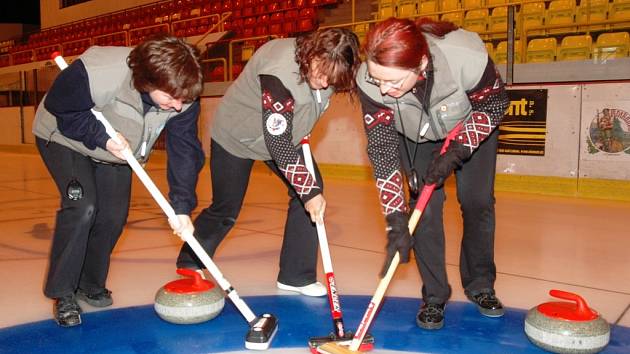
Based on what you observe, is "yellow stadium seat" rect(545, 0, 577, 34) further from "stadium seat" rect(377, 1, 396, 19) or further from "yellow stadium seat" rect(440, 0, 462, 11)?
"stadium seat" rect(377, 1, 396, 19)

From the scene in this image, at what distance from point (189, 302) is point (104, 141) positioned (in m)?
0.67

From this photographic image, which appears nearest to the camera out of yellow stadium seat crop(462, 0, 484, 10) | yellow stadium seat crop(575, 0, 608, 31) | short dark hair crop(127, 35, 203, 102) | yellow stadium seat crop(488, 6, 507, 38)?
short dark hair crop(127, 35, 203, 102)

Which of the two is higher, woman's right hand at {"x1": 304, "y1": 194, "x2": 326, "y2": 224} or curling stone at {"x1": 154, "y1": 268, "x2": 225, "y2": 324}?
woman's right hand at {"x1": 304, "y1": 194, "x2": 326, "y2": 224}

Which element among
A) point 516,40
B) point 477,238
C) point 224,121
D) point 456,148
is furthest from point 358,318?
point 516,40

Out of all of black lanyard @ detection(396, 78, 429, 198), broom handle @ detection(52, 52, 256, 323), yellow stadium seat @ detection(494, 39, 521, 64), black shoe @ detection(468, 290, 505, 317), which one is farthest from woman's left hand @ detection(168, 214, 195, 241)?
yellow stadium seat @ detection(494, 39, 521, 64)

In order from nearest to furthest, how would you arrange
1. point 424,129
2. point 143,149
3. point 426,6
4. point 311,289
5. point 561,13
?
1. point 424,129
2. point 143,149
3. point 311,289
4. point 561,13
5. point 426,6

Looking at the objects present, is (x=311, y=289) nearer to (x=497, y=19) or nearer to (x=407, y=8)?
(x=497, y=19)

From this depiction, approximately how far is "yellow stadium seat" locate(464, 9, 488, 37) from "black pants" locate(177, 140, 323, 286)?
6852mm

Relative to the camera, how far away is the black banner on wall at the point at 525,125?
6.57 metres

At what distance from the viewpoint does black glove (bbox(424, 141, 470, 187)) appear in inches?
86.3

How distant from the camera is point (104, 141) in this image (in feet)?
7.55

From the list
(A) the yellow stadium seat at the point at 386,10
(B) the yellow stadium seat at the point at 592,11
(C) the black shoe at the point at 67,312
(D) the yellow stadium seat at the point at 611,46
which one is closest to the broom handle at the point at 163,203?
(C) the black shoe at the point at 67,312

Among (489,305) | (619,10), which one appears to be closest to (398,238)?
(489,305)

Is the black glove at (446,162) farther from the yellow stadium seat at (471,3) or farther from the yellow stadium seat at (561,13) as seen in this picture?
the yellow stadium seat at (471,3)
